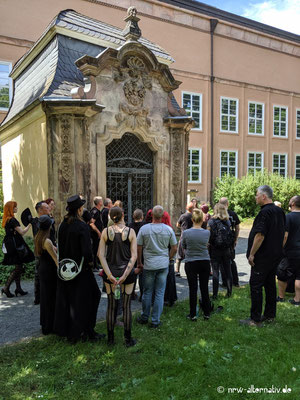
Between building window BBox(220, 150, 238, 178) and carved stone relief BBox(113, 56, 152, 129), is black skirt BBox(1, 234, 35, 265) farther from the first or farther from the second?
building window BBox(220, 150, 238, 178)

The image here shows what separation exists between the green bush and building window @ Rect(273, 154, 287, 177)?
5.71 metres

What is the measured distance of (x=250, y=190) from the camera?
20609mm

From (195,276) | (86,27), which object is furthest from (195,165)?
(195,276)

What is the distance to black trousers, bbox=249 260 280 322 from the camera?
4.92 m

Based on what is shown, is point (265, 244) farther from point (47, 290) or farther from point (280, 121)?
point (280, 121)

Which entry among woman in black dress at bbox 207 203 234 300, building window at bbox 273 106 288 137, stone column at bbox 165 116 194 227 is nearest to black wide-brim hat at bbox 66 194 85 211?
woman in black dress at bbox 207 203 234 300

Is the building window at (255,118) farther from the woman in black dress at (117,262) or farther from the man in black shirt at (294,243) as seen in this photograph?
the woman in black dress at (117,262)

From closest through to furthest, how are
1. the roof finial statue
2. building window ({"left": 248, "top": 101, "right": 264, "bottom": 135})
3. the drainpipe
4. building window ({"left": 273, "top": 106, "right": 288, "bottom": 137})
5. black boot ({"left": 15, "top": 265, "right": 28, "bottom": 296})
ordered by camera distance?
black boot ({"left": 15, "top": 265, "right": 28, "bottom": 296}) → the roof finial statue → the drainpipe → building window ({"left": 248, "top": 101, "right": 264, "bottom": 135}) → building window ({"left": 273, "top": 106, "right": 288, "bottom": 137})

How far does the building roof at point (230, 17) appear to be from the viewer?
75.6 feet

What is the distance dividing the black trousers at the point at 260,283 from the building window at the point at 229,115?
68.0ft

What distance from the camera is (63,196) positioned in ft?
28.9

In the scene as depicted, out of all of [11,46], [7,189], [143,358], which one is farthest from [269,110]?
[143,358]

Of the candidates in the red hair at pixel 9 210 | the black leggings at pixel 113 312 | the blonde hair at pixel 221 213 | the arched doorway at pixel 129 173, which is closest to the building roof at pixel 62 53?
the arched doorway at pixel 129 173

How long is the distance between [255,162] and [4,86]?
58.5 ft
